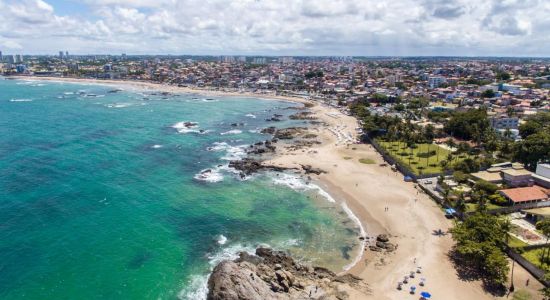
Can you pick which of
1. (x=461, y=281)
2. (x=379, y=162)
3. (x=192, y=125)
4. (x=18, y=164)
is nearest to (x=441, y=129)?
(x=379, y=162)

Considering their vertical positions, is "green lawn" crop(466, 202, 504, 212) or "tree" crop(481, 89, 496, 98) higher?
"tree" crop(481, 89, 496, 98)

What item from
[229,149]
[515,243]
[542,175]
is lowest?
[515,243]

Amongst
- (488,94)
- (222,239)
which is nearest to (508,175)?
(222,239)

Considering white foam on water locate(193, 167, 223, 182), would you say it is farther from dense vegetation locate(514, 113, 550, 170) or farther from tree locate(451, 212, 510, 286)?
dense vegetation locate(514, 113, 550, 170)

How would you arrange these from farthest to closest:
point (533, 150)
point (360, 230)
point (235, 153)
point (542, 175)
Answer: point (235, 153), point (533, 150), point (542, 175), point (360, 230)

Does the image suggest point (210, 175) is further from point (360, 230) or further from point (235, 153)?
point (360, 230)

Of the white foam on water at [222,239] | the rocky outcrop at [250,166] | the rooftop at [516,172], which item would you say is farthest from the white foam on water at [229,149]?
the rooftop at [516,172]

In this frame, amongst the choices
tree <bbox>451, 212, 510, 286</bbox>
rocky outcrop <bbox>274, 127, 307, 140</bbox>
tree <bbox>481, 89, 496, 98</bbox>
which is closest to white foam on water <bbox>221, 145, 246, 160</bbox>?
rocky outcrop <bbox>274, 127, 307, 140</bbox>
